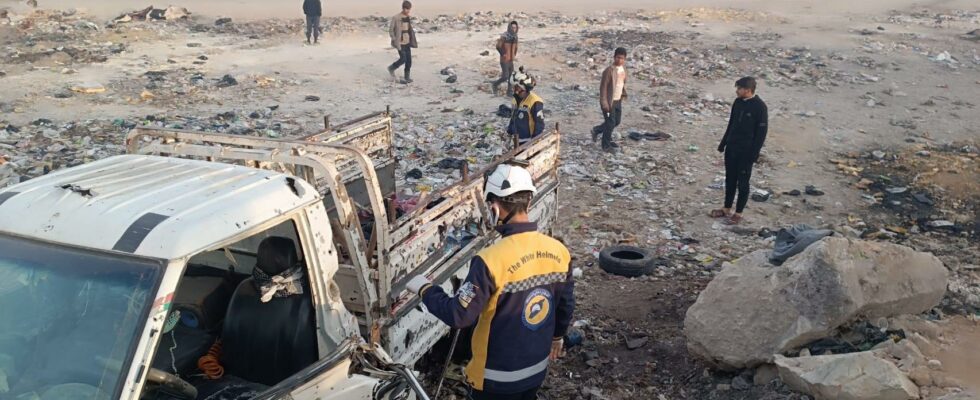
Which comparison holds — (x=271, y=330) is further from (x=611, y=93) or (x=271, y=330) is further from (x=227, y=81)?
(x=227, y=81)

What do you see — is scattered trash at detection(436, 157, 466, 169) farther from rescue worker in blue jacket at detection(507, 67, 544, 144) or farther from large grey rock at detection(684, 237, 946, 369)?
large grey rock at detection(684, 237, 946, 369)

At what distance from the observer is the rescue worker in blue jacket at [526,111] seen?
7.63 metres

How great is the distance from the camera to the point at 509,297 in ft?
9.80

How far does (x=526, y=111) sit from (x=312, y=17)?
1303 centimetres

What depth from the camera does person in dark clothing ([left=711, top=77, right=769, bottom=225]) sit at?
741 centimetres

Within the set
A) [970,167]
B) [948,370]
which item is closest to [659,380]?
[948,370]

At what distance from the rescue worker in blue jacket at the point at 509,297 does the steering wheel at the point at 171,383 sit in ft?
3.07

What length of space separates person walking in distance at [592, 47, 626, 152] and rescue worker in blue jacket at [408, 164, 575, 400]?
24.1 ft

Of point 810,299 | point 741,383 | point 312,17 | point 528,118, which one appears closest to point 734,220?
point 528,118

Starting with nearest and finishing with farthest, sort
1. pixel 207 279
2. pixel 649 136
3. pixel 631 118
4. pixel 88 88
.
Result: pixel 207 279, pixel 649 136, pixel 631 118, pixel 88 88

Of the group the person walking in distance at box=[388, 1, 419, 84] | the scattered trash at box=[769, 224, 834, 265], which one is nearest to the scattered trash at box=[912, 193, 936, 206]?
the scattered trash at box=[769, 224, 834, 265]

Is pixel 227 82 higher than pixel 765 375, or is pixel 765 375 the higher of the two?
pixel 227 82

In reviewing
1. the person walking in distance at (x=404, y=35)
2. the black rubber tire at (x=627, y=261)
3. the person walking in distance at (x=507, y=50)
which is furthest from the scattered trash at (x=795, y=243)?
the person walking in distance at (x=404, y=35)

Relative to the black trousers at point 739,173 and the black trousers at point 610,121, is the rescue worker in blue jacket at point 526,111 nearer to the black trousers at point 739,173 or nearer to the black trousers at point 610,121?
the black trousers at point 739,173
